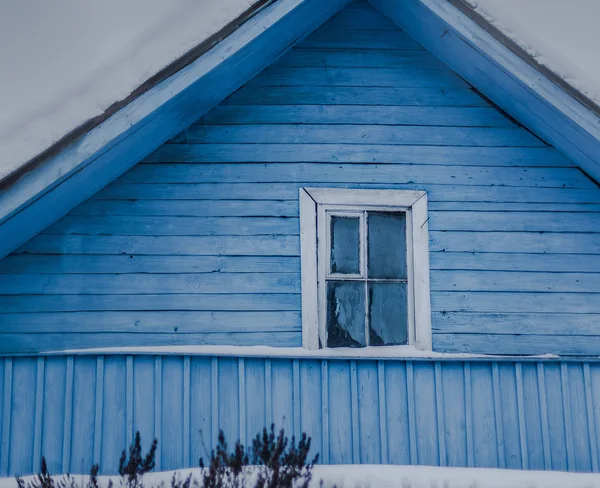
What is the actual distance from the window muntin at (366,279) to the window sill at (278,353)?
0.63 feet

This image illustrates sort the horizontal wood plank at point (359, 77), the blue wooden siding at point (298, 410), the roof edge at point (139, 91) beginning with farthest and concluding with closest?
1. the horizontal wood plank at point (359, 77)
2. the blue wooden siding at point (298, 410)
3. the roof edge at point (139, 91)

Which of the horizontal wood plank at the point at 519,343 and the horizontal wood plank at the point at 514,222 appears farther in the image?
the horizontal wood plank at the point at 514,222

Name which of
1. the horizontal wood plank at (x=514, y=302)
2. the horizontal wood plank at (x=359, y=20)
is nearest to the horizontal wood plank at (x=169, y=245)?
the horizontal wood plank at (x=514, y=302)

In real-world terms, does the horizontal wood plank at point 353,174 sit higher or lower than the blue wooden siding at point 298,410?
higher

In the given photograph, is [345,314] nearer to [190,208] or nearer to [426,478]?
[426,478]

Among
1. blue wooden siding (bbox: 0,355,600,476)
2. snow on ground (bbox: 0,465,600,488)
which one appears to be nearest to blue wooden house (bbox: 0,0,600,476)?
blue wooden siding (bbox: 0,355,600,476)

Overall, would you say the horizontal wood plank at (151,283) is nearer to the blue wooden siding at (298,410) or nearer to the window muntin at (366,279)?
the window muntin at (366,279)

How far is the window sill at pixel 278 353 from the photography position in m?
4.80

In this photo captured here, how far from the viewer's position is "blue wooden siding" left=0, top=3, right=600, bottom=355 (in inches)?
194

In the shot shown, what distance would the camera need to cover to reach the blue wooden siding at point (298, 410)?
475 cm

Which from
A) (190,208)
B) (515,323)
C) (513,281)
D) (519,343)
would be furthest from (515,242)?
(190,208)

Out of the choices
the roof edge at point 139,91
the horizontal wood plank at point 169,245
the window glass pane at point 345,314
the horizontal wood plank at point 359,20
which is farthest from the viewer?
the horizontal wood plank at point 359,20

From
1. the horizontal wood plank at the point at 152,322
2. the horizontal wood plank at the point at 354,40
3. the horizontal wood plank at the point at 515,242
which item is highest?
the horizontal wood plank at the point at 354,40

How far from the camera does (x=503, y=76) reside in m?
4.72
